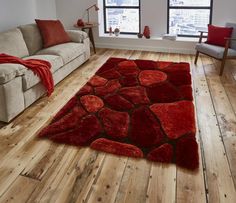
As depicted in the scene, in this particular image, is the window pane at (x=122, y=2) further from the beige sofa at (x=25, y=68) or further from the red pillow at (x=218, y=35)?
the red pillow at (x=218, y=35)

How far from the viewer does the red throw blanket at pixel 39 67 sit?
328cm

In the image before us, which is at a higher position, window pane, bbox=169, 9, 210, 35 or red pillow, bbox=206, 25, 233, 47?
window pane, bbox=169, 9, 210, 35

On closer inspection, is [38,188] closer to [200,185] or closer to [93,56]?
[200,185]

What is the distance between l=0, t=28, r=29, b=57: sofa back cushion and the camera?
144 inches

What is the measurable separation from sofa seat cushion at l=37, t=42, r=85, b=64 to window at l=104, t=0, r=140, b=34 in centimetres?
176

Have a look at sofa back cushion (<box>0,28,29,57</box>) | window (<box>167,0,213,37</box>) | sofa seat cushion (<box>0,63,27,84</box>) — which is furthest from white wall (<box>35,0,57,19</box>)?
sofa seat cushion (<box>0,63,27,84</box>)

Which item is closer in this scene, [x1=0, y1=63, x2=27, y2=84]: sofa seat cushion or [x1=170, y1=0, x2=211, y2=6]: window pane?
[x1=0, y1=63, x2=27, y2=84]: sofa seat cushion

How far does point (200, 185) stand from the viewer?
2.08 m

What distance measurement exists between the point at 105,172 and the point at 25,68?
1665mm

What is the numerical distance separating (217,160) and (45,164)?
58.4 inches

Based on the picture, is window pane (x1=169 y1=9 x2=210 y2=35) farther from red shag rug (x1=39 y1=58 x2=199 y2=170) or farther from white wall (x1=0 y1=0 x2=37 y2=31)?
white wall (x1=0 y1=0 x2=37 y2=31)

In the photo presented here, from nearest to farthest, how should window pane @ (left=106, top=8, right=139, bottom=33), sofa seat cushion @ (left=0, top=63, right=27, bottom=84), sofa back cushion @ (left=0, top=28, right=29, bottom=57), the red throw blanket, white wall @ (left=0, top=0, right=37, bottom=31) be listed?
1. sofa seat cushion @ (left=0, top=63, right=27, bottom=84)
2. the red throw blanket
3. sofa back cushion @ (left=0, top=28, right=29, bottom=57)
4. white wall @ (left=0, top=0, right=37, bottom=31)
5. window pane @ (left=106, top=8, right=139, bottom=33)

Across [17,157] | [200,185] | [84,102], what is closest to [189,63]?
[84,102]

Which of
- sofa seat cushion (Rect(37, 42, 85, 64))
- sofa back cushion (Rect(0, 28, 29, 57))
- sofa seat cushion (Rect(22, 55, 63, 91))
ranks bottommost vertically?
sofa seat cushion (Rect(22, 55, 63, 91))
